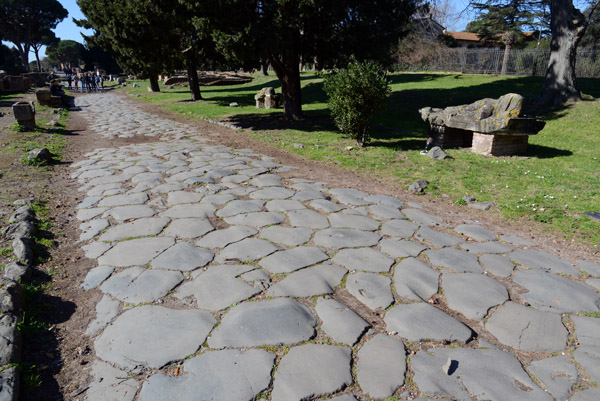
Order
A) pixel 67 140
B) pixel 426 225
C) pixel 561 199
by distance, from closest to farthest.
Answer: pixel 426 225 < pixel 561 199 < pixel 67 140

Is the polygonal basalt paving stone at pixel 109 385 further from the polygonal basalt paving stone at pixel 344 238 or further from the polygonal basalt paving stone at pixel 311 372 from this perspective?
the polygonal basalt paving stone at pixel 344 238

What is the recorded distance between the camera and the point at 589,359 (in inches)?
91.0

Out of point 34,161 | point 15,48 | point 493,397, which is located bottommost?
point 493,397

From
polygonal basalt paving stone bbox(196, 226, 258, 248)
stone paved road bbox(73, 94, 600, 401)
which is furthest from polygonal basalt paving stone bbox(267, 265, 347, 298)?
polygonal basalt paving stone bbox(196, 226, 258, 248)

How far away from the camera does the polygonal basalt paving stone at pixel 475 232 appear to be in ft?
13.6

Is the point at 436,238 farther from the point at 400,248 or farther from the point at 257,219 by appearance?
the point at 257,219

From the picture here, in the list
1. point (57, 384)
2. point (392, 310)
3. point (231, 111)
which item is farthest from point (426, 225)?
point (231, 111)

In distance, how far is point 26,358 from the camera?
7.37 feet

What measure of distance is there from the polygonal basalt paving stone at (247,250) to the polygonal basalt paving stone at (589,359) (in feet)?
7.68

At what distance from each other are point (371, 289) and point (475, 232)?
1.92 m

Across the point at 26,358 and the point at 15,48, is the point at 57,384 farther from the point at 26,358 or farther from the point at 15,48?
the point at 15,48

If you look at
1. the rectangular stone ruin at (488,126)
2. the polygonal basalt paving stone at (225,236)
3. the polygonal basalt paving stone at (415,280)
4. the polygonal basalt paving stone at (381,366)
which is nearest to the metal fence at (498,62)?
the rectangular stone ruin at (488,126)

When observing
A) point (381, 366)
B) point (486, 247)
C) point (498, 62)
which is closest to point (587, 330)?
point (486, 247)

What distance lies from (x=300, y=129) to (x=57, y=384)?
965cm
